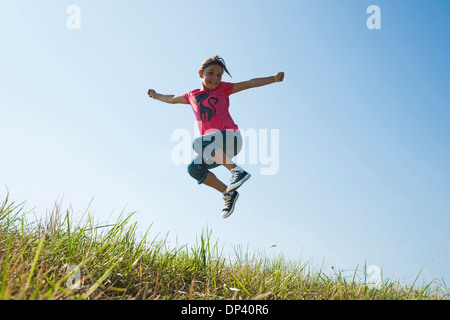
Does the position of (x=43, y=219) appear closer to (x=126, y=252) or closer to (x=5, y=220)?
(x=5, y=220)

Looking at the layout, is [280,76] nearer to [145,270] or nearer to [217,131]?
[217,131]

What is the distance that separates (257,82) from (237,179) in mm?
1450

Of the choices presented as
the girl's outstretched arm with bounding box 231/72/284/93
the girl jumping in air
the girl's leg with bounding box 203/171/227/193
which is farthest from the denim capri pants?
the girl's outstretched arm with bounding box 231/72/284/93

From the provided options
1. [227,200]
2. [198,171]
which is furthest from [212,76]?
[227,200]

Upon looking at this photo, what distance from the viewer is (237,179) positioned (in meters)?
4.57

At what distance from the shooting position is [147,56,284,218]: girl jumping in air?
4.70 meters

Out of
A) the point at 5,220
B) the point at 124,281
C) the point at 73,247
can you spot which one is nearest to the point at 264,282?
the point at 124,281

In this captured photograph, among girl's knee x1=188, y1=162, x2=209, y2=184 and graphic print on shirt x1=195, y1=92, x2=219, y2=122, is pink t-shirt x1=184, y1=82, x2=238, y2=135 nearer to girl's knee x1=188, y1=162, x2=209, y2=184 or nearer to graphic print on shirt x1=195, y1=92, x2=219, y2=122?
graphic print on shirt x1=195, y1=92, x2=219, y2=122

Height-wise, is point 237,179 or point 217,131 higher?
point 217,131

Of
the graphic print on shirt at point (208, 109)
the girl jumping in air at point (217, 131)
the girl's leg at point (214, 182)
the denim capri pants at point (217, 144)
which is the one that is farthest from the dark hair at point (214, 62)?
the girl's leg at point (214, 182)

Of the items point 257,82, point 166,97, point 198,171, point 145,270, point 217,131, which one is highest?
point 166,97

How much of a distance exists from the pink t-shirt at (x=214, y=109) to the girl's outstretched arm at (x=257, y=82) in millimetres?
91

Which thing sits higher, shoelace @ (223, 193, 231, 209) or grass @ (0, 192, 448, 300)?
shoelace @ (223, 193, 231, 209)
